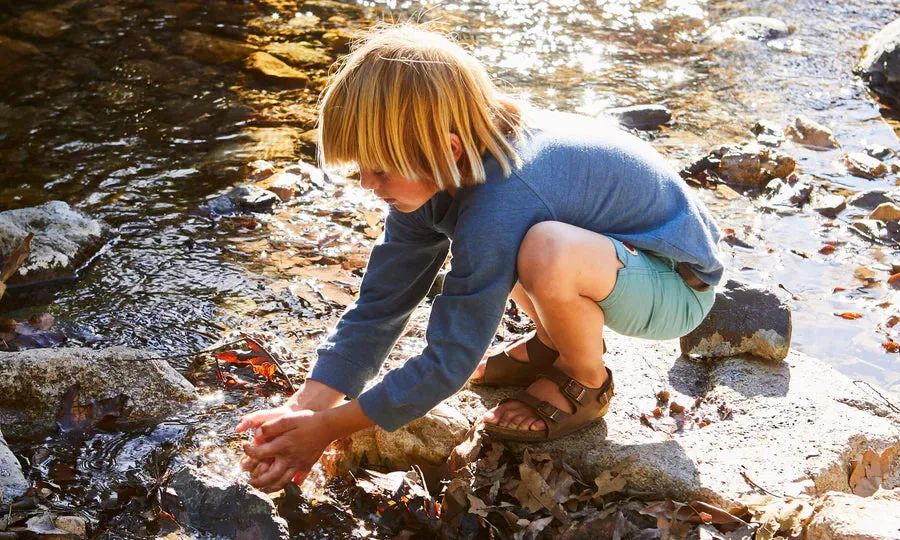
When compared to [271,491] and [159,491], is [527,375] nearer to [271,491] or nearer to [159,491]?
[271,491]

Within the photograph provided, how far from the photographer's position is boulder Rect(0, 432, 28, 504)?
7.98 feet

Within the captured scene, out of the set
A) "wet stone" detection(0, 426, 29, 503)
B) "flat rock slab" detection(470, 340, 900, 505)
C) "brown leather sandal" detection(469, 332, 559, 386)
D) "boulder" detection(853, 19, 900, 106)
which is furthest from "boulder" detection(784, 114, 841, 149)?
"wet stone" detection(0, 426, 29, 503)

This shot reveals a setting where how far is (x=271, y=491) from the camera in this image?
101 inches

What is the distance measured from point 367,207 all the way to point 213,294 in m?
1.21

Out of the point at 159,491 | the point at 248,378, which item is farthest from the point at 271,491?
the point at 248,378

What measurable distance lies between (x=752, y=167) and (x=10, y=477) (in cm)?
442

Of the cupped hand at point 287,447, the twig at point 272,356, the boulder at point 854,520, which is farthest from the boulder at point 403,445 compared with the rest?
the boulder at point 854,520

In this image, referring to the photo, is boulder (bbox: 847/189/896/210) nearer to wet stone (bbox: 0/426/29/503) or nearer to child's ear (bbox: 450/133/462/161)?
child's ear (bbox: 450/133/462/161)

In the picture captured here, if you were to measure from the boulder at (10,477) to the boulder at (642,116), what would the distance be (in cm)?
458

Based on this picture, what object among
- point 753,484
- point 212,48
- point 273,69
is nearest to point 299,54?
point 273,69

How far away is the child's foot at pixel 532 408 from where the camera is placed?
2.77 meters

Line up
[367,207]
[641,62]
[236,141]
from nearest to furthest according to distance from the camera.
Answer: [367,207] < [236,141] < [641,62]

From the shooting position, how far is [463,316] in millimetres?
2402

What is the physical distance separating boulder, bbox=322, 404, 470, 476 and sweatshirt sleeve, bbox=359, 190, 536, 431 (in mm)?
381
